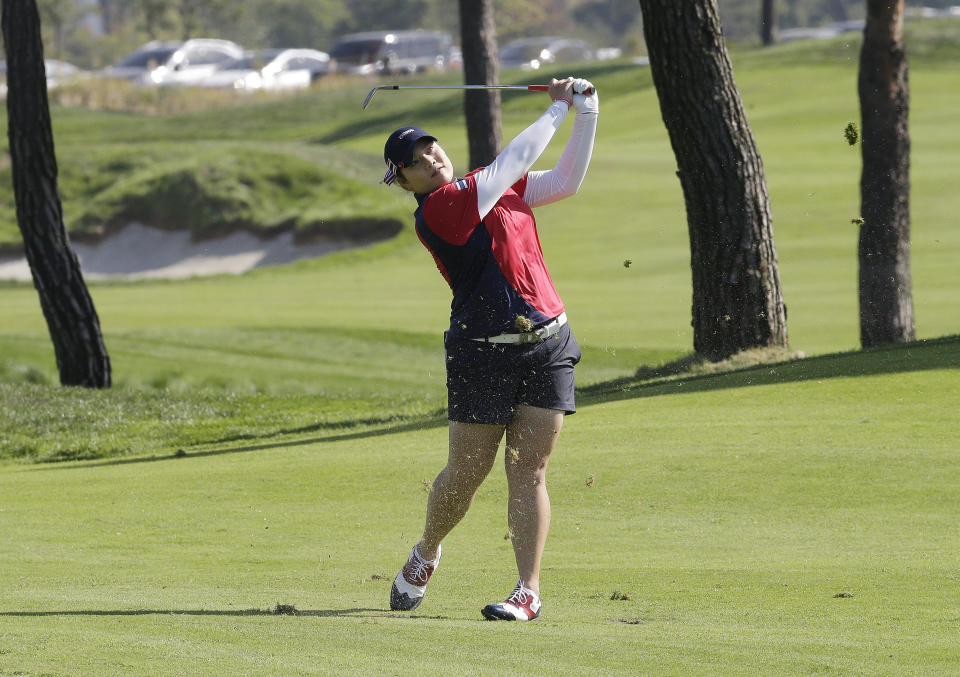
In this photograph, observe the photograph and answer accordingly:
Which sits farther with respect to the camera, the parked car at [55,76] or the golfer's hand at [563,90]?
the parked car at [55,76]

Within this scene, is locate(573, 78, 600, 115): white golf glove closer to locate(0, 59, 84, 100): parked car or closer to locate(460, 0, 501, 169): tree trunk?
locate(460, 0, 501, 169): tree trunk

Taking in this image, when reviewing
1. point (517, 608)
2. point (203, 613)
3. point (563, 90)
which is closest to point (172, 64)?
point (563, 90)

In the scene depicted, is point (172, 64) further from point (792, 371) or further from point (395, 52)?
point (792, 371)

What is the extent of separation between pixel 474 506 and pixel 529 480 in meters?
2.33

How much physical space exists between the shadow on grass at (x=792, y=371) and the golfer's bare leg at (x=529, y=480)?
5.18 meters

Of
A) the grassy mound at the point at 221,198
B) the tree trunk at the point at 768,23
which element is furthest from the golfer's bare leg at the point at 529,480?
the tree trunk at the point at 768,23

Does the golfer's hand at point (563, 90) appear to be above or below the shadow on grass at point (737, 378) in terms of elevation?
above

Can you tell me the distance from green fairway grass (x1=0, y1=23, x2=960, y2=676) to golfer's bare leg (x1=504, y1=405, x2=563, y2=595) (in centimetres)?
23

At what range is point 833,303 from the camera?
1914cm

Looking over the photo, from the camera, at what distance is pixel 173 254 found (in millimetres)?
30422

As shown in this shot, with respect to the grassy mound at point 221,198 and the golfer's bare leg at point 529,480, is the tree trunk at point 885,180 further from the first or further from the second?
the grassy mound at point 221,198

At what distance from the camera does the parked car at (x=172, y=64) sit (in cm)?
5734

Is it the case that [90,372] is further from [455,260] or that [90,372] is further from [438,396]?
[455,260]

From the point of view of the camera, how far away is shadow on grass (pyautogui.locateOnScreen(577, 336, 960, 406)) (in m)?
10.2
